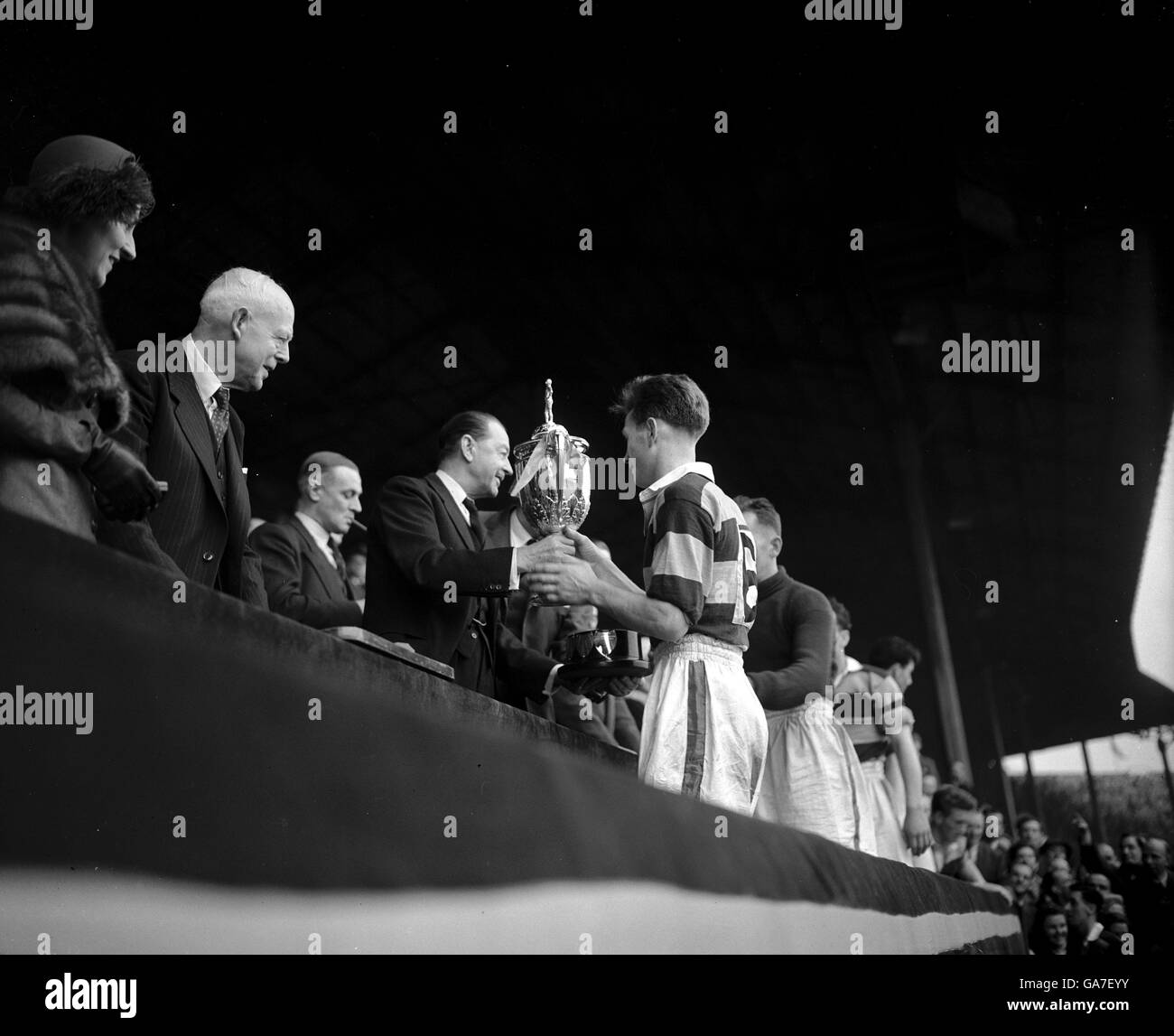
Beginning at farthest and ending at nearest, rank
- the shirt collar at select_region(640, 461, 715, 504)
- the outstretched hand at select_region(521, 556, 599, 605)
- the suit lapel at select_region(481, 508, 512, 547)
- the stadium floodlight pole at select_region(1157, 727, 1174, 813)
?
the stadium floodlight pole at select_region(1157, 727, 1174, 813)
the suit lapel at select_region(481, 508, 512, 547)
the shirt collar at select_region(640, 461, 715, 504)
the outstretched hand at select_region(521, 556, 599, 605)

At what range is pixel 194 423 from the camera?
7.88 ft

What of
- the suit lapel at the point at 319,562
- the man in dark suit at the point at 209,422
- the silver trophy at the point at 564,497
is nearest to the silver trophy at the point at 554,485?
the silver trophy at the point at 564,497

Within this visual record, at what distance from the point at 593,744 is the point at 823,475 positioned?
1263 centimetres

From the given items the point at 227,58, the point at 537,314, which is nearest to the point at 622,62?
the point at 227,58

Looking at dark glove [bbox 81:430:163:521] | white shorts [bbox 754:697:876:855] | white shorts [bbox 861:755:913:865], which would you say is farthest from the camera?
white shorts [bbox 861:755:913:865]

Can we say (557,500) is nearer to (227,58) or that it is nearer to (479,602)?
(479,602)

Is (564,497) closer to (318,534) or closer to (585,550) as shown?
(585,550)

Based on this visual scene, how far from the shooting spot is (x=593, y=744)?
243 cm

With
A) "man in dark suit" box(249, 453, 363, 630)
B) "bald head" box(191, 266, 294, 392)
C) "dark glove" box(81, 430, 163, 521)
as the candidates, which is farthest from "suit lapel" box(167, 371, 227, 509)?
"man in dark suit" box(249, 453, 363, 630)

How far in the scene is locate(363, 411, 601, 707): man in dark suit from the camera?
9.36 feet

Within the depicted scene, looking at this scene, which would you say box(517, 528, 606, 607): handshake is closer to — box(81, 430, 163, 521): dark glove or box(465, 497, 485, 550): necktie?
box(465, 497, 485, 550): necktie

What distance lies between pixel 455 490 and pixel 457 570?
0.53 m

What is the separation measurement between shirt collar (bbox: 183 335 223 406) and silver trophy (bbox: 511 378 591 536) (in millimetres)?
671

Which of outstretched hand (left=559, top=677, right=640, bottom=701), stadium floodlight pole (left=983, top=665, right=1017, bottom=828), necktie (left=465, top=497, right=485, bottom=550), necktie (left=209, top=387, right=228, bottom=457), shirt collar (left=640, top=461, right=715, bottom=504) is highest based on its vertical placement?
stadium floodlight pole (left=983, top=665, right=1017, bottom=828)
